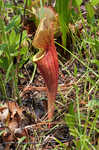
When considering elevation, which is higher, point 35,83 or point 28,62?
point 28,62

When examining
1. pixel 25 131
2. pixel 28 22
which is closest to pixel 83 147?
pixel 25 131

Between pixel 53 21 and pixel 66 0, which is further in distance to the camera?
pixel 66 0

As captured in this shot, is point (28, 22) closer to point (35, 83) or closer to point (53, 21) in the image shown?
point (35, 83)

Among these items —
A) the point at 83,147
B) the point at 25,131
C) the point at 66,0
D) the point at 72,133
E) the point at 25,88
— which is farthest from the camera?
the point at 25,88

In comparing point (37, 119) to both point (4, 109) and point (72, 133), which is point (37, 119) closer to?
point (4, 109)

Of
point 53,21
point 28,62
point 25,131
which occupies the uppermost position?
point 53,21

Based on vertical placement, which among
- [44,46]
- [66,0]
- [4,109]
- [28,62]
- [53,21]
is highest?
[66,0]

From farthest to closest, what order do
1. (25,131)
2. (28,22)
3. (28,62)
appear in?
(28,22)
(28,62)
(25,131)

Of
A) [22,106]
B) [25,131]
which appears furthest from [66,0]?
[25,131]

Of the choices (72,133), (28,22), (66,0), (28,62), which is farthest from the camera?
(28,22)
